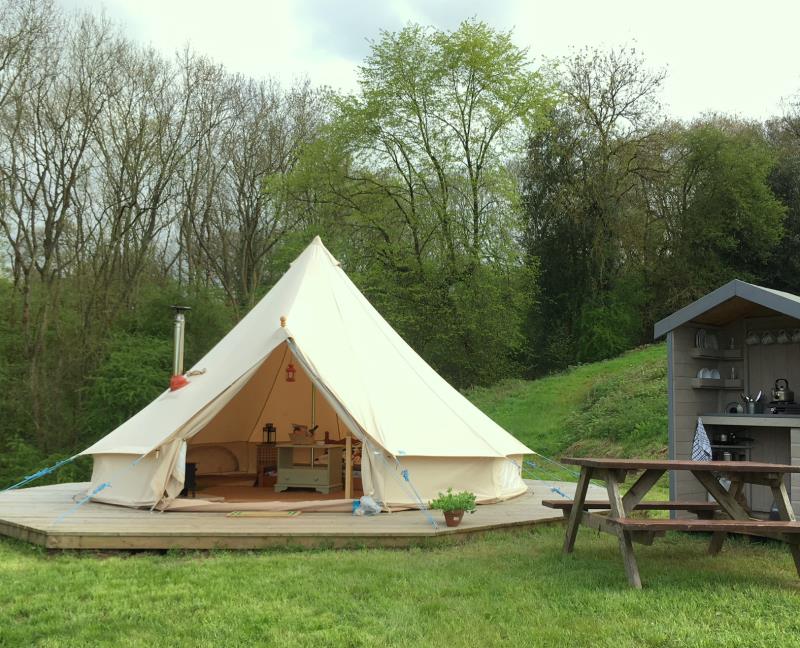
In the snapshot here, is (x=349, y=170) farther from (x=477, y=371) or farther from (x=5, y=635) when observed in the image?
(x=5, y=635)

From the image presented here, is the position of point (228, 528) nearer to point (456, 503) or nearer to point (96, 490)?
point (456, 503)

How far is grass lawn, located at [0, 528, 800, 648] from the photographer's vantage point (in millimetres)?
3369

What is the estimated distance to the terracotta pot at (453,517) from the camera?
18.4 feet

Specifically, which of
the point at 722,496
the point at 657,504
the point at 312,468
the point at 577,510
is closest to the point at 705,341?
the point at 657,504

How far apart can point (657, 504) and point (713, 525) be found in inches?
36.2

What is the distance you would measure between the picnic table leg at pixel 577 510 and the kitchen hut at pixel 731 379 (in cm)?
120

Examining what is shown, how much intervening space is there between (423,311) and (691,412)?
488 inches

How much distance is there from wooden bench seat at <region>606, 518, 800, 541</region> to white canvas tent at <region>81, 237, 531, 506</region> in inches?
98.4

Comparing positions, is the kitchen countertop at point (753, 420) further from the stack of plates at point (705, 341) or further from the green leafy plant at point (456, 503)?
the green leafy plant at point (456, 503)

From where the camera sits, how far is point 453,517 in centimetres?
562

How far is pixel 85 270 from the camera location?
15227 millimetres

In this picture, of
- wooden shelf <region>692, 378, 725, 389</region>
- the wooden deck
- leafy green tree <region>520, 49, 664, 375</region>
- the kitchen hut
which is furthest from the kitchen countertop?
leafy green tree <region>520, 49, 664, 375</region>

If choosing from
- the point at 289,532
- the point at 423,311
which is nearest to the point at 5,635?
the point at 289,532

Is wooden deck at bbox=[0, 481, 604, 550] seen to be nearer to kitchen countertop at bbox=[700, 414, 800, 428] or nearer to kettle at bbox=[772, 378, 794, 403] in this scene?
kitchen countertop at bbox=[700, 414, 800, 428]
